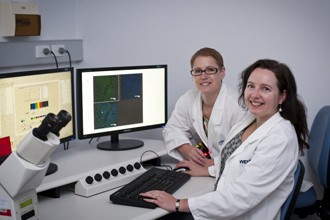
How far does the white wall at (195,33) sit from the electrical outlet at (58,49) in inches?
3.2

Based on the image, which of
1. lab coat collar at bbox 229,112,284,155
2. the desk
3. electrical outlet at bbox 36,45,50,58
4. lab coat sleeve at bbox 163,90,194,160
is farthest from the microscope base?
electrical outlet at bbox 36,45,50,58

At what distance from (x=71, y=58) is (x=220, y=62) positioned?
3.37 feet

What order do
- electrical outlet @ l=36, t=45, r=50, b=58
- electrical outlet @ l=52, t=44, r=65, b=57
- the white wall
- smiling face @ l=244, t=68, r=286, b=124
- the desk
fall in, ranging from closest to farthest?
the desk → smiling face @ l=244, t=68, r=286, b=124 → the white wall → electrical outlet @ l=36, t=45, r=50, b=58 → electrical outlet @ l=52, t=44, r=65, b=57

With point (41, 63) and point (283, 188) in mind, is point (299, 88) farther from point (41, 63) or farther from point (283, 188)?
point (41, 63)

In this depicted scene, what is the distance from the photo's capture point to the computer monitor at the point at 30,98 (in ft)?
5.53

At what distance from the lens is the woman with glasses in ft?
7.12

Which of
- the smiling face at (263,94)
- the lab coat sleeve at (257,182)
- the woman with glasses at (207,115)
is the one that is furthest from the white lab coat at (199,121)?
the lab coat sleeve at (257,182)

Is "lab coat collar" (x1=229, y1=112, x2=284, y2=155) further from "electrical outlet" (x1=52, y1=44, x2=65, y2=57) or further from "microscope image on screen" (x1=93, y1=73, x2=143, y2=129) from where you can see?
"electrical outlet" (x1=52, y1=44, x2=65, y2=57)

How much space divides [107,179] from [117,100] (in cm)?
48

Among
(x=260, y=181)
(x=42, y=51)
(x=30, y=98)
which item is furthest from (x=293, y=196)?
(x=42, y=51)

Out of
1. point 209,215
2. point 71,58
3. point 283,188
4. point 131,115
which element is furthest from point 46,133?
point 71,58

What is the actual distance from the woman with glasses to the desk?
0.11 metres

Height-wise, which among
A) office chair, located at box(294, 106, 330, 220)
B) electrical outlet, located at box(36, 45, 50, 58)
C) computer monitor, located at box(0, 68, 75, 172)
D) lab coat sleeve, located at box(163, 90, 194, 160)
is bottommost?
office chair, located at box(294, 106, 330, 220)

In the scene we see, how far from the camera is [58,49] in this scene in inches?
105
